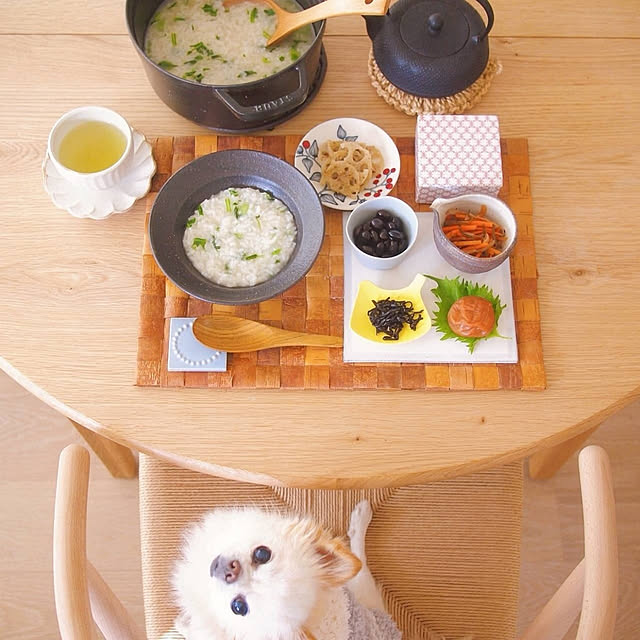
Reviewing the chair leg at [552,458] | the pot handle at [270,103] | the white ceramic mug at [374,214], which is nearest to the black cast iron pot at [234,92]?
the pot handle at [270,103]

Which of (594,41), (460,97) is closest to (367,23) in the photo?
(460,97)

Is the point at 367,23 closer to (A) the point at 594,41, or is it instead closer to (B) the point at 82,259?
(A) the point at 594,41

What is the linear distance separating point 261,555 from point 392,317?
0.45 m

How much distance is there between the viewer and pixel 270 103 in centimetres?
121

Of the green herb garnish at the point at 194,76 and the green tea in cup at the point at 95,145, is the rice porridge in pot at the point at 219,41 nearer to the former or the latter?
the green herb garnish at the point at 194,76

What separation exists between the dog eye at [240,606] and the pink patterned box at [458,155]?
747 millimetres

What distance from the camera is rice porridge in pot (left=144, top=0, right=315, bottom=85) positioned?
1.28m

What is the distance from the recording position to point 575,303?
1.25 metres

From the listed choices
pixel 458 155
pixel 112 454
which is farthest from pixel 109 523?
pixel 458 155

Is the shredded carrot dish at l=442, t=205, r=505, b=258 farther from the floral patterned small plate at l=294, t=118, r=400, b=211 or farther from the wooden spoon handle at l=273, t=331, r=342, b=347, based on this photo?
the wooden spoon handle at l=273, t=331, r=342, b=347

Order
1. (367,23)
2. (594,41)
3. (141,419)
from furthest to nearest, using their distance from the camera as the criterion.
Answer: (594,41), (367,23), (141,419)

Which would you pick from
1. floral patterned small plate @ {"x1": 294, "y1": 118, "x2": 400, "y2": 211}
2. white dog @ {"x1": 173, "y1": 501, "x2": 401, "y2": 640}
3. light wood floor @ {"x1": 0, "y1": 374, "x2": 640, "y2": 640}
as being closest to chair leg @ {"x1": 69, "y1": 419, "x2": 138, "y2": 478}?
light wood floor @ {"x1": 0, "y1": 374, "x2": 640, "y2": 640}

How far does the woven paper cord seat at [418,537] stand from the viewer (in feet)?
4.63

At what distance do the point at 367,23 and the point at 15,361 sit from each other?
831mm
